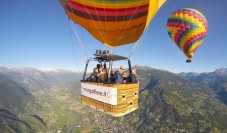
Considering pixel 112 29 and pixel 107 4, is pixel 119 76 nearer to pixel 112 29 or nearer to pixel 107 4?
pixel 112 29

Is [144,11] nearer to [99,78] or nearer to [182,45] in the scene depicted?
[99,78]

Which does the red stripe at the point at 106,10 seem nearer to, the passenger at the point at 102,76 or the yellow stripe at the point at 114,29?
the yellow stripe at the point at 114,29

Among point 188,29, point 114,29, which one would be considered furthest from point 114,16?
point 188,29

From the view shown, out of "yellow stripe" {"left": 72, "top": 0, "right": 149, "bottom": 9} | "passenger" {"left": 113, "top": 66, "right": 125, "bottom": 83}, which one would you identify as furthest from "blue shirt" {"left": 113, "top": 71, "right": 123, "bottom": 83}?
"yellow stripe" {"left": 72, "top": 0, "right": 149, "bottom": 9}

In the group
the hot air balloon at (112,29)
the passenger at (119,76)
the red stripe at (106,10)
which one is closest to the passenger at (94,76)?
the hot air balloon at (112,29)

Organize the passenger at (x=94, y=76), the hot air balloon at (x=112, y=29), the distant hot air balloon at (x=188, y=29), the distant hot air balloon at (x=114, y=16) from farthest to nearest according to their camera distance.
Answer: the distant hot air balloon at (x=188, y=29), the distant hot air balloon at (x=114, y=16), the passenger at (x=94, y=76), the hot air balloon at (x=112, y=29)

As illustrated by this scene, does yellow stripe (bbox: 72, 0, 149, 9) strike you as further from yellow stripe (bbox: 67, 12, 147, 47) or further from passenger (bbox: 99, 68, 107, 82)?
passenger (bbox: 99, 68, 107, 82)

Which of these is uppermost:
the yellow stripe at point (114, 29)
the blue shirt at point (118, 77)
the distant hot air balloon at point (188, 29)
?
the distant hot air balloon at point (188, 29)
